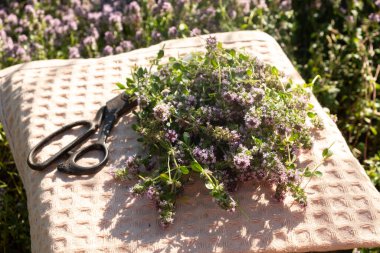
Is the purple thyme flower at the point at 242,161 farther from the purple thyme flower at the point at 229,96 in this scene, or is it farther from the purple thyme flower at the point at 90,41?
the purple thyme flower at the point at 90,41

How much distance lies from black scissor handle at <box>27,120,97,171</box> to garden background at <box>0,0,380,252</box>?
72 centimetres

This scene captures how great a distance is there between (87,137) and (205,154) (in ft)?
1.05

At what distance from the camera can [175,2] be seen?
2.38 metres

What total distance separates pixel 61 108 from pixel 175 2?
103 cm

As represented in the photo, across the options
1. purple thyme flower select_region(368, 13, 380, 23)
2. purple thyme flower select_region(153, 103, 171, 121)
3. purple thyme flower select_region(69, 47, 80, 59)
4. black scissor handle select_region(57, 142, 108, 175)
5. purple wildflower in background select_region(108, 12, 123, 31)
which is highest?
purple thyme flower select_region(153, 103, 171, 121)

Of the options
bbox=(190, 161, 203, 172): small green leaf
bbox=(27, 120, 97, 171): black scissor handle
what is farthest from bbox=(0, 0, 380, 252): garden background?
bbox=(190, 161, 203, 172): small green leaf

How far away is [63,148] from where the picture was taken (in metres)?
1.35

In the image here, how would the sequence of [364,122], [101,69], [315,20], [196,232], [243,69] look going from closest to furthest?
[196,232]
[243,69]
[101,69]
[364,122]
[315,20]

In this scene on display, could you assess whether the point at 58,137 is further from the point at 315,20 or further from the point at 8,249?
the point at 315,20

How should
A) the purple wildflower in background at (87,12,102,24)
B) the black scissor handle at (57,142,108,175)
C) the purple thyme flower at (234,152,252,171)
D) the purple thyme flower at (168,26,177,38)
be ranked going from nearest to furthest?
1. the purple thyme flower at (234,152,252,171)
2. the black scissor handle at (57,142,108,175)
3. the purple thyme flower at (168,26,177,38)
4. the purple wildflower in background at (87,12,102,24)

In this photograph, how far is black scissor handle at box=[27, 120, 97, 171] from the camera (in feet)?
4.37

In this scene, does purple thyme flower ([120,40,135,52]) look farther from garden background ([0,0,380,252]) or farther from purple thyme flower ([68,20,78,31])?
purple thyme flower ([68,20,78,31])

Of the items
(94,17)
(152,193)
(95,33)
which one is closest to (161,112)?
(152,193)

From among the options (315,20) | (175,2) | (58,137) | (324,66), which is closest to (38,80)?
(58,137)
